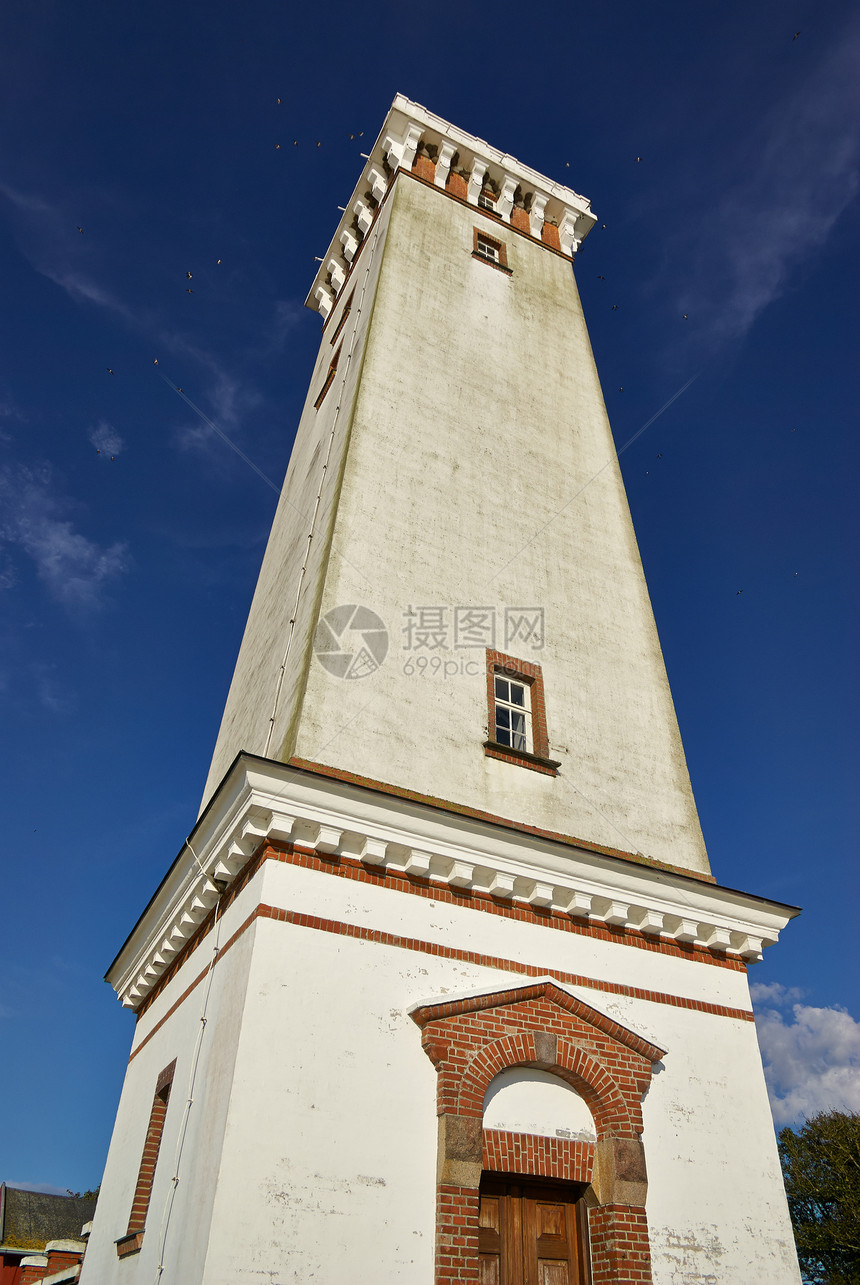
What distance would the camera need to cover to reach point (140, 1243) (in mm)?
Result: 10070

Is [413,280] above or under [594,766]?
above

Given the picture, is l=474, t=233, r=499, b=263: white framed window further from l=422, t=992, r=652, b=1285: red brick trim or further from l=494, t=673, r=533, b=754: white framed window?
l=422, t=992, r=652, b=1285: red brick trim

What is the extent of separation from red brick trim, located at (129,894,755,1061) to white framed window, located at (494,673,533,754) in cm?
289

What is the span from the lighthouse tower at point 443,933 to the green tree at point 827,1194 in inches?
1253

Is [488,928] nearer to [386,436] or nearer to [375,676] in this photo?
[375,676]

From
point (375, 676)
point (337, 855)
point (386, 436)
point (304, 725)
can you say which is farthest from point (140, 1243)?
point (386, 436)

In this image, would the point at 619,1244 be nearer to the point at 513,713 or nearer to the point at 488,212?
the point at 513,713

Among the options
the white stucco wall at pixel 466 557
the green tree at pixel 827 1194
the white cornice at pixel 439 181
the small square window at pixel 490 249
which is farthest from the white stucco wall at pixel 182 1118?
the green tree at pixel 827 1194

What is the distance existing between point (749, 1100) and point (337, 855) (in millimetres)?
6022

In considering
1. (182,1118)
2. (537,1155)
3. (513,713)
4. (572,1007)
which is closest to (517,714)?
(513,713)

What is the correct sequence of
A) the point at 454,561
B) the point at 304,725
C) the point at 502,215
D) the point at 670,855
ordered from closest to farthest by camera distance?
1. the point at 304,725
2. the point at 670,855
3. the point at 454,561
4. the point at 502,215

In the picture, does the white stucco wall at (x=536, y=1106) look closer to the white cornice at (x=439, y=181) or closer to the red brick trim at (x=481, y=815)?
the red brick trim at (x=481, y=815)

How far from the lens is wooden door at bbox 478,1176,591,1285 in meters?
8.88

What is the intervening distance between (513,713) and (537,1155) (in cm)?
551
